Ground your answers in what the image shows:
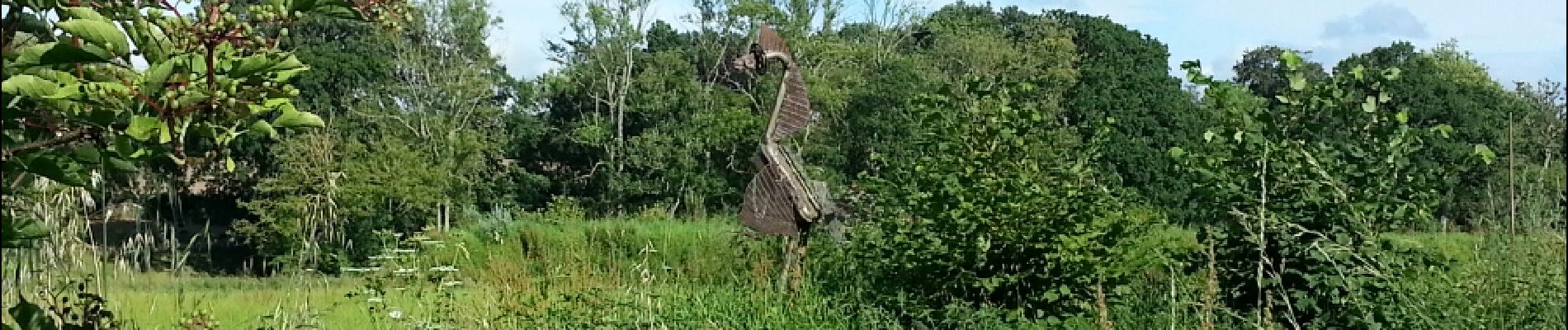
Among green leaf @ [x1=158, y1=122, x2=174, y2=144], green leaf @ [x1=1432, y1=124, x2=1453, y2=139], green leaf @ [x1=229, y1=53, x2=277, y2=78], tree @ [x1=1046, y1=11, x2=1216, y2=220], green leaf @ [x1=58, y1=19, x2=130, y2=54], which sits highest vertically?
tree @ [x1=1046, y1=11, x2=1216, y2=220]

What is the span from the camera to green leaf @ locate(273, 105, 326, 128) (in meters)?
1.51

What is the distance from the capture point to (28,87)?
54.0 inches

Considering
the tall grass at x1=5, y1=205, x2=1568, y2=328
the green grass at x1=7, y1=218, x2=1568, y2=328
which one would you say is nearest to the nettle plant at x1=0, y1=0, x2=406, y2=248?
the tall grass at x1=5, y1=205, x2=1568, y2=328

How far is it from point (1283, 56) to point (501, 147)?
2966 centimetres

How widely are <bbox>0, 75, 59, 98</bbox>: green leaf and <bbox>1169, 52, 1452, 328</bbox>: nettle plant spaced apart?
4255mm

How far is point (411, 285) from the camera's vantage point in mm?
5289

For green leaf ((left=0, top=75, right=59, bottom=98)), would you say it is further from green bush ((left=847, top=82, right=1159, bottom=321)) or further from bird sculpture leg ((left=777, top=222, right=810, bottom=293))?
bird sculpture leg ((left=777, top=222, right=810, bottom=293))

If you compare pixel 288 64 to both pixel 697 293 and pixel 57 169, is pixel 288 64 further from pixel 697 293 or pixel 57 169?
pixel 697 293

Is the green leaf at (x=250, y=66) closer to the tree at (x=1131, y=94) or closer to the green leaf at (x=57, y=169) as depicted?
the green leaf at (x=57, y=169)

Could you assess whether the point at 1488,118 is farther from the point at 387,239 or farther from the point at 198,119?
the point at 198,119

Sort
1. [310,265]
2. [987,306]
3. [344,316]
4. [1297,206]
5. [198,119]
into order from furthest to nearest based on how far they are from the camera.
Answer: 1. [344,316]
2. [987,306]
3. [1297,206]
4. [310,265]
5. [198,119]

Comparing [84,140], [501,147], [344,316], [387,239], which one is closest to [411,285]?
[344,316]

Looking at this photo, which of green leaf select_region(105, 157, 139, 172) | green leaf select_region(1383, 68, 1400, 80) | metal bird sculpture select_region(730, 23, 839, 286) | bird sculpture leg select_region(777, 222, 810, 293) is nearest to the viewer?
green leaf select_region(105, 157, 139, 172)

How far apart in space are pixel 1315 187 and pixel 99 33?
4622mm
